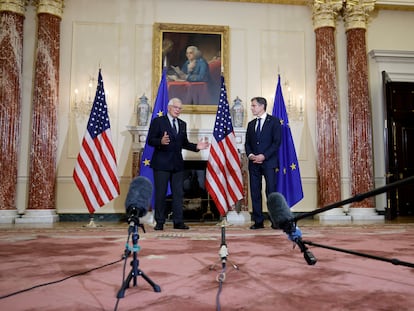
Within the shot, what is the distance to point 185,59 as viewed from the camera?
23.2 ft

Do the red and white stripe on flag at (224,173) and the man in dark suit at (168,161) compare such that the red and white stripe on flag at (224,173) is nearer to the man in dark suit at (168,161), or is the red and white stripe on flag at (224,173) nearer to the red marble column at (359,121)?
the man in dark suit at (168,161)

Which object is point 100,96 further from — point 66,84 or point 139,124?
point 66,84

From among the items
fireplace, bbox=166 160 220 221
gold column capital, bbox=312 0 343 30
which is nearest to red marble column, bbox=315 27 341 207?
gold column capital, bbox=312 0 343 30

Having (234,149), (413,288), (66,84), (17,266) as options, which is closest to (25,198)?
(66,84)

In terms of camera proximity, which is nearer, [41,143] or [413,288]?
[413,288]

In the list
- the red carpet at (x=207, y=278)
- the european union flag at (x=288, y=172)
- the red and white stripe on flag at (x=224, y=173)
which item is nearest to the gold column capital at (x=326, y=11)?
the european union flag at (x=288, y=172)

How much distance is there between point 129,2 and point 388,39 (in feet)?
16.3

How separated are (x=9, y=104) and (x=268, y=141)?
4.27m

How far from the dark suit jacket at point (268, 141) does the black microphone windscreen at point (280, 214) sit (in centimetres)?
306

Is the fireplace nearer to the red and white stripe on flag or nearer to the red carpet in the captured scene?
the red and white stripe on flag

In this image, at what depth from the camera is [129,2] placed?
23.4ft

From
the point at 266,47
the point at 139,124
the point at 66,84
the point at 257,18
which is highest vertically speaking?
the point at 257,18

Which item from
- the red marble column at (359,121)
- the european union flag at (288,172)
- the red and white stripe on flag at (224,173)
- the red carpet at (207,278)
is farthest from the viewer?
the red marble column at (359,121)

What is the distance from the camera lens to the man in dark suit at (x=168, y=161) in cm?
468
